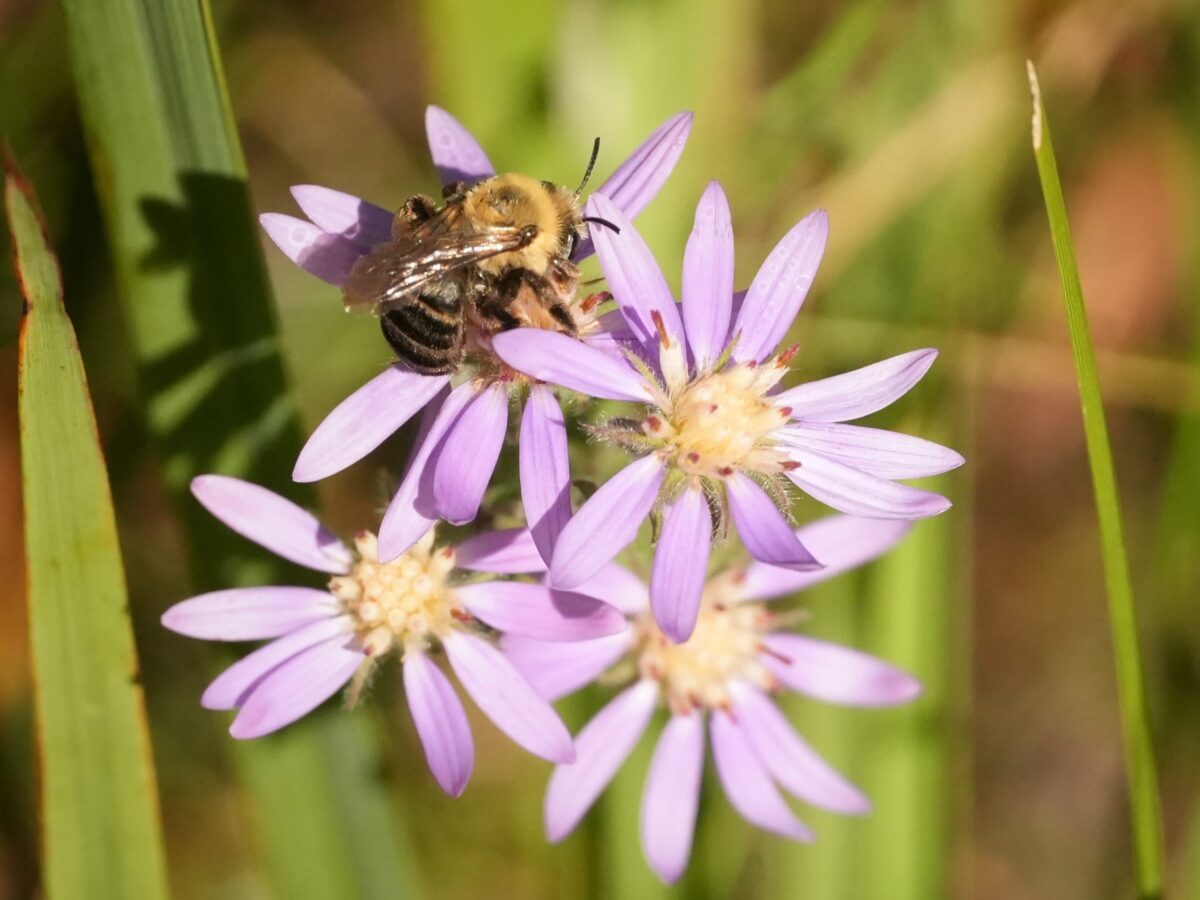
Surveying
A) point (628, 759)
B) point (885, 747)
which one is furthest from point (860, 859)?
point (628, 759)

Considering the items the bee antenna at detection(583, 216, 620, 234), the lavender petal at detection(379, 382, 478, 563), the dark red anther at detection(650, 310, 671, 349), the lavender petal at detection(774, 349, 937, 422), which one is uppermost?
the bee antenna at detection(583, 216, 620, 234)

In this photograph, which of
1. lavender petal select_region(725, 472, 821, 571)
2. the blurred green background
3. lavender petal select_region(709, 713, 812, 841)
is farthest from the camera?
the blurred green background

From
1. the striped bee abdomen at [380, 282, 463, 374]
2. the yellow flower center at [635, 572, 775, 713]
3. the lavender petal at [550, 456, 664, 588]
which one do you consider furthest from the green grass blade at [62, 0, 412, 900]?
the lavender petal at [550, 456, 664, 588]

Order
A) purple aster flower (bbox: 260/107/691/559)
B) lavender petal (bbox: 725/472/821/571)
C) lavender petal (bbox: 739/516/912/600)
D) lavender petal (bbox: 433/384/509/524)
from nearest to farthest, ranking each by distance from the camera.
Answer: lavender petal (bbox: 725/472/821/571)
lavender petal (bbox: 433/384/509/524)
purple aster flower (bbox: 260/107/691/559)
lavender petal (bbox: 739/516/912/600)

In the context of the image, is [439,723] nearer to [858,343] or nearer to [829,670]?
[829,670]

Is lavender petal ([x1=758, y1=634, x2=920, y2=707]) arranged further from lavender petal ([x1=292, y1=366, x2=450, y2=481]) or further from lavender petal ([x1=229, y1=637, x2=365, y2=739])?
lavender petal ([x1=292, y1=366, x2=450, y2=481])
